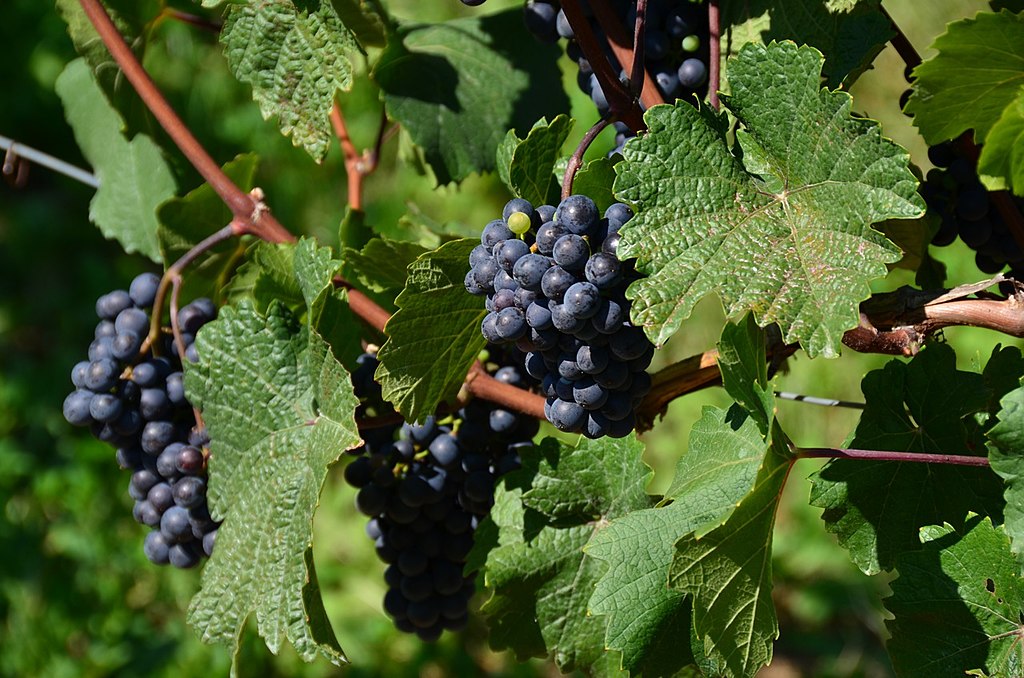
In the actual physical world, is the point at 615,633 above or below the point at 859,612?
above

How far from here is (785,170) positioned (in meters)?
0.86

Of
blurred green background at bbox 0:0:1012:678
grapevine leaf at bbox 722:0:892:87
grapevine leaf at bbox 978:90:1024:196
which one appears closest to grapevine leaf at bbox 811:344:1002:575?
grapevine leaf at bbox 978:90:1024:196

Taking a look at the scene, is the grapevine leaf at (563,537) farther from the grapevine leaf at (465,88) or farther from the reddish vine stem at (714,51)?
the grapevine leaf at (465,88)

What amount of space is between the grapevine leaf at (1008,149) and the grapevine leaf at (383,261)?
55 cm

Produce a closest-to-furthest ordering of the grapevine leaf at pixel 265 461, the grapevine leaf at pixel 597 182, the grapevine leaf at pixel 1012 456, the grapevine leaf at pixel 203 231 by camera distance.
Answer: the grapevine leaf at pixel 1012 456, the grapevine leaf at pixel 597 182, the grapevine leaf at pixel 265 461, the grapevine leaf at pixel 203 231

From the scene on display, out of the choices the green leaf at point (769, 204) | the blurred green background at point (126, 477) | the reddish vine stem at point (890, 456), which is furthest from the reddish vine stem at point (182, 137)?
the blurred green background at point (126, 477)

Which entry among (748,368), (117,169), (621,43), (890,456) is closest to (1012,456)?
(890,456)

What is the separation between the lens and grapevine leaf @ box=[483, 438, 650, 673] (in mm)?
1045

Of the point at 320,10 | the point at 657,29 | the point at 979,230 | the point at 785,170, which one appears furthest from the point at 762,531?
the point at 320,10

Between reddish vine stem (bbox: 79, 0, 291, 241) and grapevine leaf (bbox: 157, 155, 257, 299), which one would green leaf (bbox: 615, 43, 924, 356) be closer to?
reddish vine stem (bbox: 79, 0, 291, 241)

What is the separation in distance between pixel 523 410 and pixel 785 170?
0.39m

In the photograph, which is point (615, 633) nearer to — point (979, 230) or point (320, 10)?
point (979, 230)

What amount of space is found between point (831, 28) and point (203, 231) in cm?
82

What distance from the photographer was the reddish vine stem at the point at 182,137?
3.92 ft
